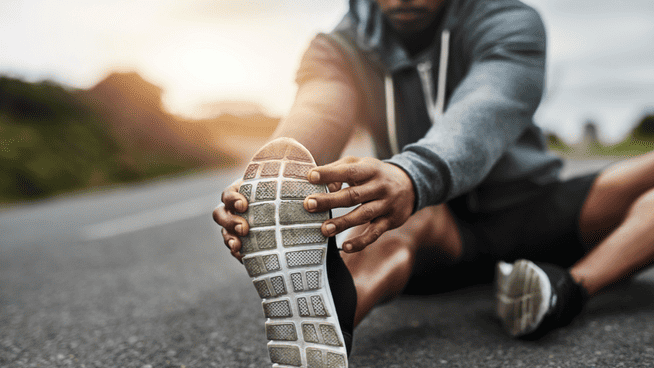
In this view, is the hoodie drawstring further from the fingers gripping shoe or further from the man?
the fingers gripping shoe

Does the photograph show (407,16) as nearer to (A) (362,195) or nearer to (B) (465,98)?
(B) (465,98)

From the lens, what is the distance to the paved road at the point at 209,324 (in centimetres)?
119

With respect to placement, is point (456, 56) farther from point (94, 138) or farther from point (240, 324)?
point (94, 138)

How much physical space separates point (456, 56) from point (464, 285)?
73 cm

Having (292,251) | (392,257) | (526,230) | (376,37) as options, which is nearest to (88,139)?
(376,37)

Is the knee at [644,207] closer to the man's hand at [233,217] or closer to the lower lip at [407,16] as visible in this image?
the lower lip at [407,16]

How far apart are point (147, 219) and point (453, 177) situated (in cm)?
417

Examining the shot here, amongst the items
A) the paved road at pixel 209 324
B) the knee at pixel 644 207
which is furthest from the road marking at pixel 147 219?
the knee at pixel 644 207

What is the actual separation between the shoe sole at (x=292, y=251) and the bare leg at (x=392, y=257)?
144 mm

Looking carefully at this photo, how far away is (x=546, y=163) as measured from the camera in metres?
→ 1.51

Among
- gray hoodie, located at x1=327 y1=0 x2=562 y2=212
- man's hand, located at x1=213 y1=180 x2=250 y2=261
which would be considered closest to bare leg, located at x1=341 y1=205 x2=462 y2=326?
gray hoodie, located at x1=327 y1=0 x2=562 y2=212

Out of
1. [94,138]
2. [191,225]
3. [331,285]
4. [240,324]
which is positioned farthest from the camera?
[94,138]

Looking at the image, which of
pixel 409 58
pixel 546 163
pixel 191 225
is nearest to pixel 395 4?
pixel 409 58

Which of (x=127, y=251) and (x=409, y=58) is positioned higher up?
(x=409, y=58)
